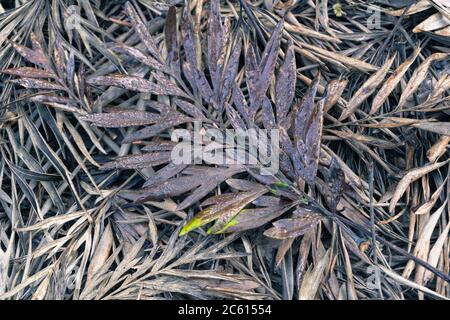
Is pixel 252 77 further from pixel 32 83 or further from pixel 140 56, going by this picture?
pixel 32 83

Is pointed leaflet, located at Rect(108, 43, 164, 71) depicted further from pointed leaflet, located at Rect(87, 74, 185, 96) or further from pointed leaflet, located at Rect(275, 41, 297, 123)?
pointed leaflet, located at Rect(275, 41, 297, 123)

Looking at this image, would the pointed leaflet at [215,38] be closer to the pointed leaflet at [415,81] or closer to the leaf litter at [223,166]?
the leaf litter at [223,166]

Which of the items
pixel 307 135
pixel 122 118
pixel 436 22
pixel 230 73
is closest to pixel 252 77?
pixel 230 73

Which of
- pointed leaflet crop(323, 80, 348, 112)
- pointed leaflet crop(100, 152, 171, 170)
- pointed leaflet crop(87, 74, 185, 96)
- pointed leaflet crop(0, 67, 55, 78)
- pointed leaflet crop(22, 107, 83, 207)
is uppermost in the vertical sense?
pointed leaflet crop(0, 67, 55, 78)

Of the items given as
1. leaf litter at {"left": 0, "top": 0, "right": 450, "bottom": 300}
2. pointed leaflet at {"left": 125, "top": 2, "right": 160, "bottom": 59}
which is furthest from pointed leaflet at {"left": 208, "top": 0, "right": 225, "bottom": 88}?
pointed leaflet at {"left": 125, "top": 2, "right": 160, "bottom": 59}

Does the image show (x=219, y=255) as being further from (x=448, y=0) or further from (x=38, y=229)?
(x=448, y=0)

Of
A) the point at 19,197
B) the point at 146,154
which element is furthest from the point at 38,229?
the point at 146,154
